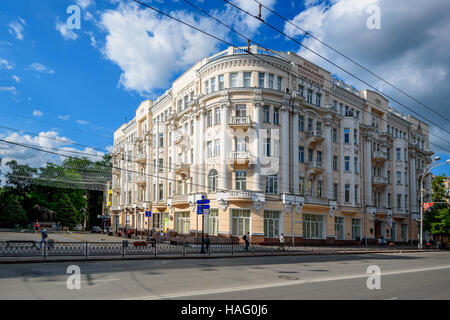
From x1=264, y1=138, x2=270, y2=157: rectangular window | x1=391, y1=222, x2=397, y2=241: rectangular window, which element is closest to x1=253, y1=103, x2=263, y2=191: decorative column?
x1=264, y1=138, x2=270, y2=157: rectangular window

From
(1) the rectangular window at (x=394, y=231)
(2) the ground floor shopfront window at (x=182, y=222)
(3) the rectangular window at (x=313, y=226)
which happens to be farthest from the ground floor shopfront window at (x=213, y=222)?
(1) the rectangular window at (x=394, y=231)

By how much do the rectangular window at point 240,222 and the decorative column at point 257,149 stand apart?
9.21ft

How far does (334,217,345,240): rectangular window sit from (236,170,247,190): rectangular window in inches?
553

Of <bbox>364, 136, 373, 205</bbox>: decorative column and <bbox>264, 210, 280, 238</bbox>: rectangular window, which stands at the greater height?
<bbox>364, 136, 373, 205</bbox>: decorative column

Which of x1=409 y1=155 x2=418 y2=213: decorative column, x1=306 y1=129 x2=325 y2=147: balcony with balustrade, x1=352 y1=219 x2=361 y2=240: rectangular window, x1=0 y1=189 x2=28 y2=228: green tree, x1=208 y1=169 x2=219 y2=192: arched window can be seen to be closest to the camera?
x1=208 y1=169 x2=219 y2=192: arched window

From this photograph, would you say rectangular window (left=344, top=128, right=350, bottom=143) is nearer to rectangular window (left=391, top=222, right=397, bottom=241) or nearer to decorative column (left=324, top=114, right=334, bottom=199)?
decorative column (left=324, top=114, right=334, bottom=199)

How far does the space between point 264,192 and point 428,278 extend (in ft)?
78.5

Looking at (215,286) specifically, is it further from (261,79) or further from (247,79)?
(261,79)

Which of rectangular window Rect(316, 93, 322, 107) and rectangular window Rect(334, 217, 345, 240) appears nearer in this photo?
rectangular window Rect(316, 93, 322, 107)

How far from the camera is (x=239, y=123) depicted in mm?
38344

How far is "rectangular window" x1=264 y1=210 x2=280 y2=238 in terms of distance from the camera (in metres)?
38.7

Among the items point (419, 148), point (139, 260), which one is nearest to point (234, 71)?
point (139, 260)

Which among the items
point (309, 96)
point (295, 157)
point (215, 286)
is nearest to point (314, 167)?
point (295, 157)
